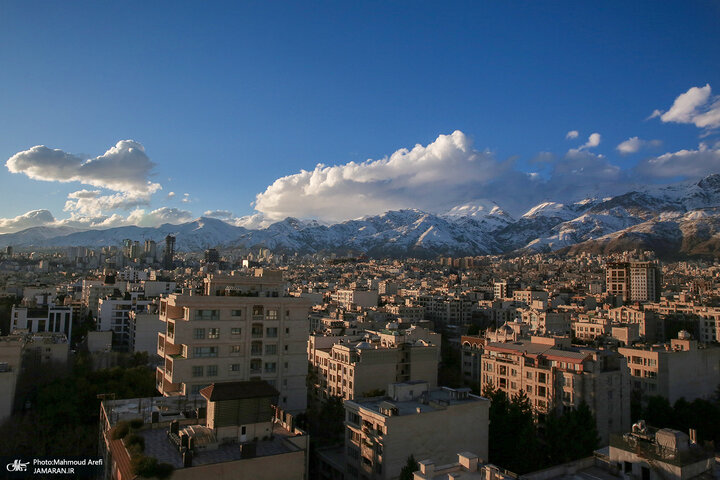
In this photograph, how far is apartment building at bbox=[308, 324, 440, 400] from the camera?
37.4m

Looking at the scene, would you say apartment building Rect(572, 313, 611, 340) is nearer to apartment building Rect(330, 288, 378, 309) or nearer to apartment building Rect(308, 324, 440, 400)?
apartment building Rect(308, 324, 440, 400)

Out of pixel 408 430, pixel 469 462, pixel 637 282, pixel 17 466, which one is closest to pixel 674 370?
pixel 408 430

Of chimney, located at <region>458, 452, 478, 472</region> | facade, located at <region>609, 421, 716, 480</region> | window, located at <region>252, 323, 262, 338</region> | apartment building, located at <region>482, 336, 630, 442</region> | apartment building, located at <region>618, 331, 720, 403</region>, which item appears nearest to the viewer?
facade, located at <region>609, 421, 716, 480</region>

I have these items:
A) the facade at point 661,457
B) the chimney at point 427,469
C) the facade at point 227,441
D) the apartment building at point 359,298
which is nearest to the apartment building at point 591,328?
the apartment building at point 359,298

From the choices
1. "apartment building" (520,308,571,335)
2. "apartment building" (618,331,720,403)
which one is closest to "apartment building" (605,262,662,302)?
"apartment building" (520,308,571,335)

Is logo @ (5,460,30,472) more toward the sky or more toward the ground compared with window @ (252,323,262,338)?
more toward the ground

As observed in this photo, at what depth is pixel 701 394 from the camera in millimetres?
43062

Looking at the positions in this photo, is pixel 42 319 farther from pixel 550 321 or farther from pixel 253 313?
pixel 550 321

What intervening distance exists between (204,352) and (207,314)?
1877 mm

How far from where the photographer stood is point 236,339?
2714 cm

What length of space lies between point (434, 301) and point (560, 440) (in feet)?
213

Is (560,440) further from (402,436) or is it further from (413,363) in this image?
(413,363)

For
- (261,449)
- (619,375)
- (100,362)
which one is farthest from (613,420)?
(100,362)

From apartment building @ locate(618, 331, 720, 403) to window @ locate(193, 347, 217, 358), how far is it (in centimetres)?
3165
